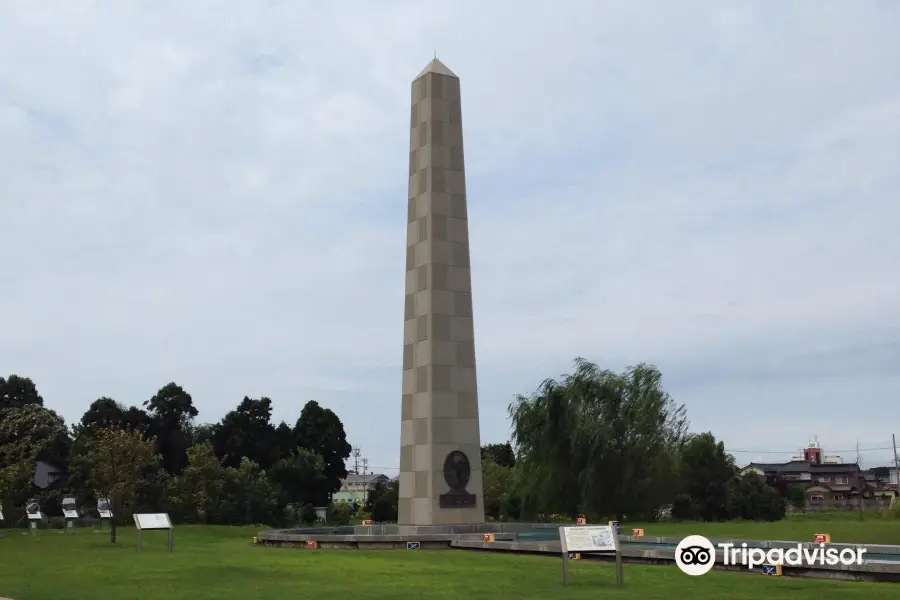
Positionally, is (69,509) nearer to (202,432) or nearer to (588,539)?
(202,432)

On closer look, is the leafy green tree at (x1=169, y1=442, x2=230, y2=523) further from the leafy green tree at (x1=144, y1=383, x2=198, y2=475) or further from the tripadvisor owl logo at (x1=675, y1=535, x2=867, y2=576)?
the tripadvisor owl logo at (x1=675, y1=535, x2=867, y2=576)

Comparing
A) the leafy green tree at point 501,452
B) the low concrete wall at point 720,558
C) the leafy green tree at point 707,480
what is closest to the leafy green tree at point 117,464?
the low concrete wall at point 720,558

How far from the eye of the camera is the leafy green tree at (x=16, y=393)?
6328 centimetres

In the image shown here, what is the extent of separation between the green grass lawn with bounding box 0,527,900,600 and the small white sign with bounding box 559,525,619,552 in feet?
1.75

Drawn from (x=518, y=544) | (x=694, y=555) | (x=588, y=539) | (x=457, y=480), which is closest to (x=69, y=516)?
(x=457, y=480)

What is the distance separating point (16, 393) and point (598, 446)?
4457 cm

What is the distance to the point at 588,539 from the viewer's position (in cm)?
1316

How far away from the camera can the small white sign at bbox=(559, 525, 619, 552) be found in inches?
514

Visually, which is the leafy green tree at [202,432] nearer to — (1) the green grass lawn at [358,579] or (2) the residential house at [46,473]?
(2) the residential house at [46,473]

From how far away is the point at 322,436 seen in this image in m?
64.8

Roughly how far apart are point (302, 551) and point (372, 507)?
28.7 metres

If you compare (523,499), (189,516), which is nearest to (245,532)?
(189,516)

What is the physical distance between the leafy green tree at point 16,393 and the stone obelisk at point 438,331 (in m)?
44.0


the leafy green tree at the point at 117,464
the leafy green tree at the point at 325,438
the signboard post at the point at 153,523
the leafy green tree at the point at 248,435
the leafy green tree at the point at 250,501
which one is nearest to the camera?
the signboard post at the point at 153,523
